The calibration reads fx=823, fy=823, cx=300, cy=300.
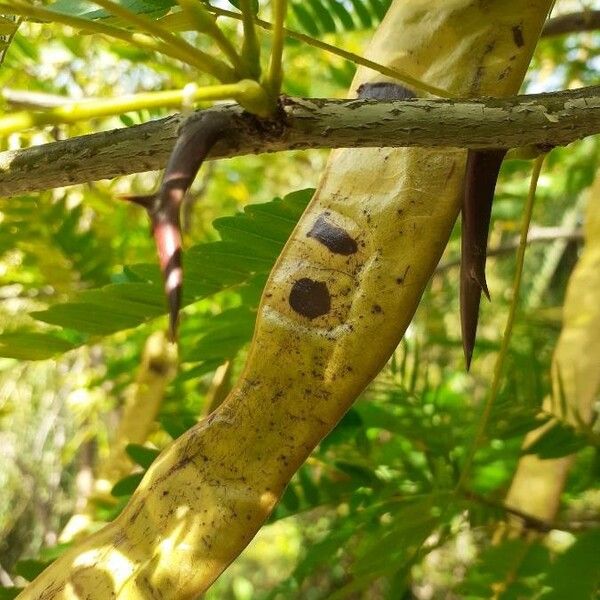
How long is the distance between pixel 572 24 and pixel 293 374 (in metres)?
0.96

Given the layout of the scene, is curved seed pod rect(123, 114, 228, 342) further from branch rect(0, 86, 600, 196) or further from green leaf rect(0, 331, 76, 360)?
green leaf rect(0, 331, 76, 360)

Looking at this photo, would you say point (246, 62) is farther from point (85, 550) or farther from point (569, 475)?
point (569, 475)

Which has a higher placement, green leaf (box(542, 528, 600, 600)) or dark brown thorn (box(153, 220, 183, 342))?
dark brown thorn (box(153, 220, 183, 342))

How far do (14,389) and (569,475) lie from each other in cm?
171

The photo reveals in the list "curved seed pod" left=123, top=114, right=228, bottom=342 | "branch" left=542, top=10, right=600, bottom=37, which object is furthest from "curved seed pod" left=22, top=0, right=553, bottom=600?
"branch" left=542, top=10, right=600, bottom=37

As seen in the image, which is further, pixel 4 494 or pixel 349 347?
pixel 4 494

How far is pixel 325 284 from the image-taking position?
47 centimetres

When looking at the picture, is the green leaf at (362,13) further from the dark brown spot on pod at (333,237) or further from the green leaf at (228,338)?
the dark brown spot on pod at (333,237)

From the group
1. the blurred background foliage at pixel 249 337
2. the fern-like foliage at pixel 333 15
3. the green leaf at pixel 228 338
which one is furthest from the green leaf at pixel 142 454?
the fern-like foliage at pixel 333 15

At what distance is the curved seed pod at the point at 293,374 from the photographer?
0.44m

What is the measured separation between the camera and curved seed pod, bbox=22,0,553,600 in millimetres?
440

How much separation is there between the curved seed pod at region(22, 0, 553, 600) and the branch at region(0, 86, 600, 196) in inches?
3.7

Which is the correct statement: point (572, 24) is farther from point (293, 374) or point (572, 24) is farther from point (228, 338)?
point (293, 374)

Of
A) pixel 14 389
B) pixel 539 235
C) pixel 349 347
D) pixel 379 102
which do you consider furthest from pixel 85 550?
pixel 14 389
